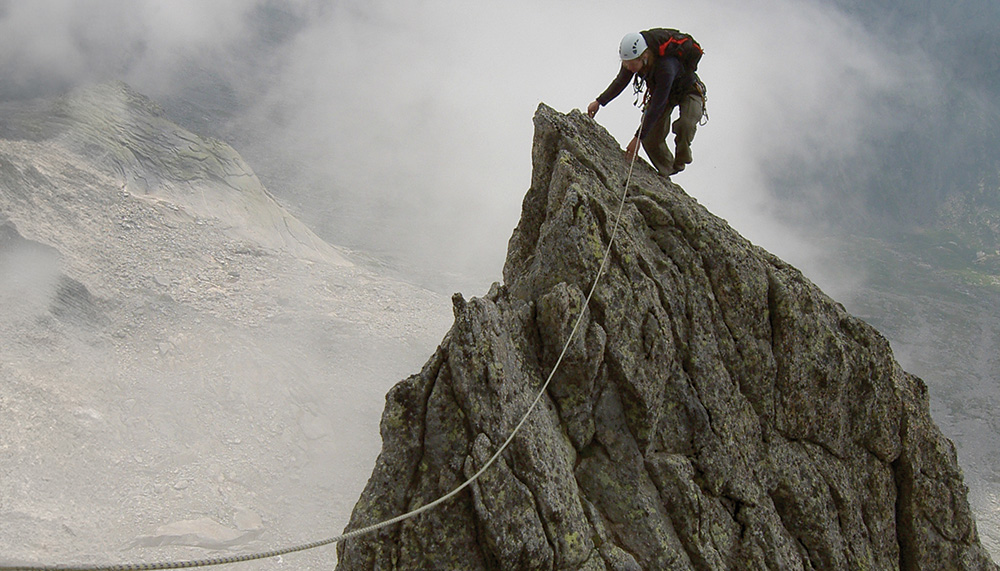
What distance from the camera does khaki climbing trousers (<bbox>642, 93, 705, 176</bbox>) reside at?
1291cm

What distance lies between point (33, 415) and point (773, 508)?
42.3 metres

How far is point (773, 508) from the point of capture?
975 centimetres

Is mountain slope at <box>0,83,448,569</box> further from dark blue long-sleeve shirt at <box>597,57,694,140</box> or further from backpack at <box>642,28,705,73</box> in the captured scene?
backpack at <box>642,28,705,73</box>

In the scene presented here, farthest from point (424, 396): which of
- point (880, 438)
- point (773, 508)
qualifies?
point (880, 438)

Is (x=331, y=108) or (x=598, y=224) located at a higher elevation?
(x=331, y=108)

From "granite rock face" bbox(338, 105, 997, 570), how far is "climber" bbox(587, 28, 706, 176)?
Answer: 3.35ft

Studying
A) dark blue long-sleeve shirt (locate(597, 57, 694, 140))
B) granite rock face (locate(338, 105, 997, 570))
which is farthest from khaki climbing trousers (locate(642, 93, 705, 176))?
granite rock face (locate(338, 105, 997, 570))

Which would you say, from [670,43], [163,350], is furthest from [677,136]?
[163,350]

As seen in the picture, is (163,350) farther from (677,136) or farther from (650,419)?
(650,419)

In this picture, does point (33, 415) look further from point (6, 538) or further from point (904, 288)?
point (904, 288)

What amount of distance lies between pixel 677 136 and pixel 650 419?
6661 millimetres

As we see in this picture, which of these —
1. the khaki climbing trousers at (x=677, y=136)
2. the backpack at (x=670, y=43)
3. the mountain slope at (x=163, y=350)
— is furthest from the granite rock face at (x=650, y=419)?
the mountain slope at (x=163, y=350)

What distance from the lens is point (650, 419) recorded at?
29.2 feet

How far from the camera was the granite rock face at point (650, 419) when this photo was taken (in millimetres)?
7418
